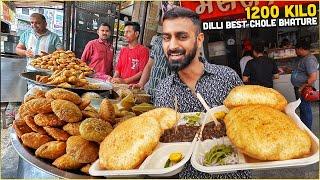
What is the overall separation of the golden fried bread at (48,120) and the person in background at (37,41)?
0.37 m

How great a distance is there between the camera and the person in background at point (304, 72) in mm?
2611

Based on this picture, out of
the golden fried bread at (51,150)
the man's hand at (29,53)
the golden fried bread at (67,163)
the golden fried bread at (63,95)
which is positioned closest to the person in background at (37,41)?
the man's hand at (29,53)

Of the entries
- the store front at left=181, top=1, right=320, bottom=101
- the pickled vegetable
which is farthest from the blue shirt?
the pickled vegetable

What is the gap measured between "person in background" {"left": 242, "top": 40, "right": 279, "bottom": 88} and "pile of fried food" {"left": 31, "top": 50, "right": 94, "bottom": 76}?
1033mm

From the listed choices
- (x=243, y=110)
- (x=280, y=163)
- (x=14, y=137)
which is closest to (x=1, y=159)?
(x=14, y=137)

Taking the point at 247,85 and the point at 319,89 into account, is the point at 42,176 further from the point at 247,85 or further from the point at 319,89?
the point at 319,89

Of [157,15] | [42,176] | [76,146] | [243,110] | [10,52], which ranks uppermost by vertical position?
[157,15]

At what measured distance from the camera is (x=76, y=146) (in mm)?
2521

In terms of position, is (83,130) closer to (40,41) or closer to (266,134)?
(40,41)

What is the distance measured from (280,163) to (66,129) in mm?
1275

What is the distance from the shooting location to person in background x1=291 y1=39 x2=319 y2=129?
2.61 meters

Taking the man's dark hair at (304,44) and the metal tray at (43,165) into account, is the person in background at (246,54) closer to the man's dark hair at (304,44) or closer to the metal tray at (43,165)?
the man's dark hair at (304,44)

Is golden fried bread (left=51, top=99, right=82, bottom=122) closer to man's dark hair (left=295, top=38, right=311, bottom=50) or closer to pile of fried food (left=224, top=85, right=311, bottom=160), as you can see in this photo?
pile of fried food (left=224, top=85, right=311, bottom=160)

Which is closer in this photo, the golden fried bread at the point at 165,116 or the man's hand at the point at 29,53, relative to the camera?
the golden fried bread at the point at 165,116
